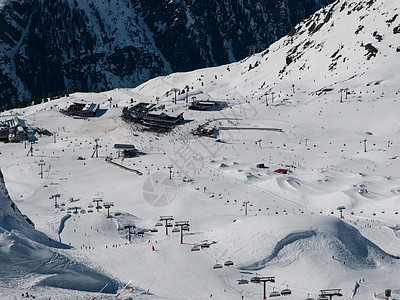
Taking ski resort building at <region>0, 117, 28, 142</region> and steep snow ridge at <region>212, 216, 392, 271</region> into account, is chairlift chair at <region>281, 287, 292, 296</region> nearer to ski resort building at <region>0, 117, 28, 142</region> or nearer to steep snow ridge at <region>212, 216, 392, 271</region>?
steep snow ridge at <region>212, 216, 392, 271</region>

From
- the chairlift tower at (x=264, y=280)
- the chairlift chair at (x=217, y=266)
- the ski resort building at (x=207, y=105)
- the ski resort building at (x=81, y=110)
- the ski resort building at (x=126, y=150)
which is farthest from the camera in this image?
the ski resort building at (x=207, y=105)

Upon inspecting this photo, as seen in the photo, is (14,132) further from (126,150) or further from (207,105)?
(207,105)

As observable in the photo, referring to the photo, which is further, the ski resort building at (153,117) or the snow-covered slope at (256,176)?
the ski resort building at (153,117)

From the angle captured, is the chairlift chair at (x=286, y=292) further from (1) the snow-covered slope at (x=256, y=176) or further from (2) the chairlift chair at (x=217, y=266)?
(2) the chairlift chair at (x=217, y=266)

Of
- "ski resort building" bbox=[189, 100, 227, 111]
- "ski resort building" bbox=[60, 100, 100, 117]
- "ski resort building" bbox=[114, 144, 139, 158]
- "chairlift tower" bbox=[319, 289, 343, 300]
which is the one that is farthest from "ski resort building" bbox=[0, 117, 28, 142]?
"chairlift tower" bbox=[319, 289, 343, 300]

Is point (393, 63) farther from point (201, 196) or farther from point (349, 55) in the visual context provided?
point (201, 196)

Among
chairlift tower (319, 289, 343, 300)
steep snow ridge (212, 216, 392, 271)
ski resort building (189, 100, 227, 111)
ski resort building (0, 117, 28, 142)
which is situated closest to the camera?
chairlift tower (319, 289, 343, 300)

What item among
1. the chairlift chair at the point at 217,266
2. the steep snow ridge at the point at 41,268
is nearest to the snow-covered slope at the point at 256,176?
the chairlift chair at the point at 217,266
